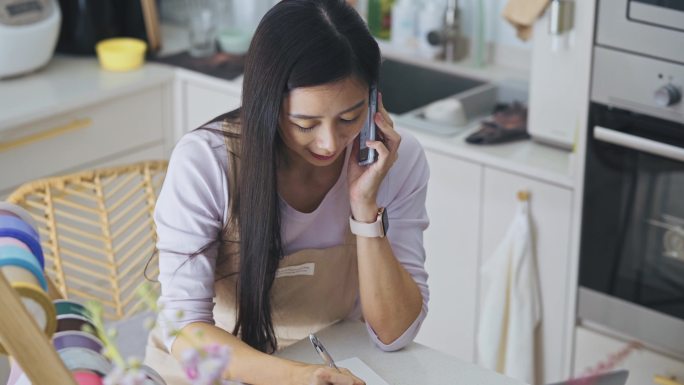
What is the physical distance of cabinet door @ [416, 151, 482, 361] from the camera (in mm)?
2596

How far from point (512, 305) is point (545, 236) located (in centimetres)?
19

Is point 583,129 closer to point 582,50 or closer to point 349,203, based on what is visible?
point 582,50

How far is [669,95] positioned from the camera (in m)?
2.14

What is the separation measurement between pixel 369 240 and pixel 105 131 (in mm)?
1453

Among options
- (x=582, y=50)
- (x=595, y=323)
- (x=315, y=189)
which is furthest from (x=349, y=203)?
(x=595, y=323)

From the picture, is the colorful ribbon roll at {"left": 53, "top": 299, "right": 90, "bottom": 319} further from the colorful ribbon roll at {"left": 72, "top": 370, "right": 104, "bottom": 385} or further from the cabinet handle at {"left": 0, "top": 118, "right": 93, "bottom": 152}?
the cabinet handle at {"left": 0, "top": 118, "right": 93, "bottom": 152}

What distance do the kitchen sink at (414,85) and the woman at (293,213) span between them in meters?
1.14

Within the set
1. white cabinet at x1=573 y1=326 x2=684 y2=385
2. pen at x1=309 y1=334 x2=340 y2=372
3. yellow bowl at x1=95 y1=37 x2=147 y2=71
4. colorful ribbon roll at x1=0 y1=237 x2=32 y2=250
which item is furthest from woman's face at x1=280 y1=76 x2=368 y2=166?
yellow bowl at x1=95 y1=37 x2=147 y2=71

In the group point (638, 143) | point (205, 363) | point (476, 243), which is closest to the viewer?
point (205, 363)

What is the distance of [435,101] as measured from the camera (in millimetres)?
3035

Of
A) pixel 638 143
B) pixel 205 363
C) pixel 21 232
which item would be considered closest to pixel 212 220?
pixel 21 232

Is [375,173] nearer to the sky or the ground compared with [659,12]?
nearer to the ground

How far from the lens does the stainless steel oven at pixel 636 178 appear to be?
2.15 metres

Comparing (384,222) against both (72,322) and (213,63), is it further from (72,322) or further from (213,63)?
(213,63)
